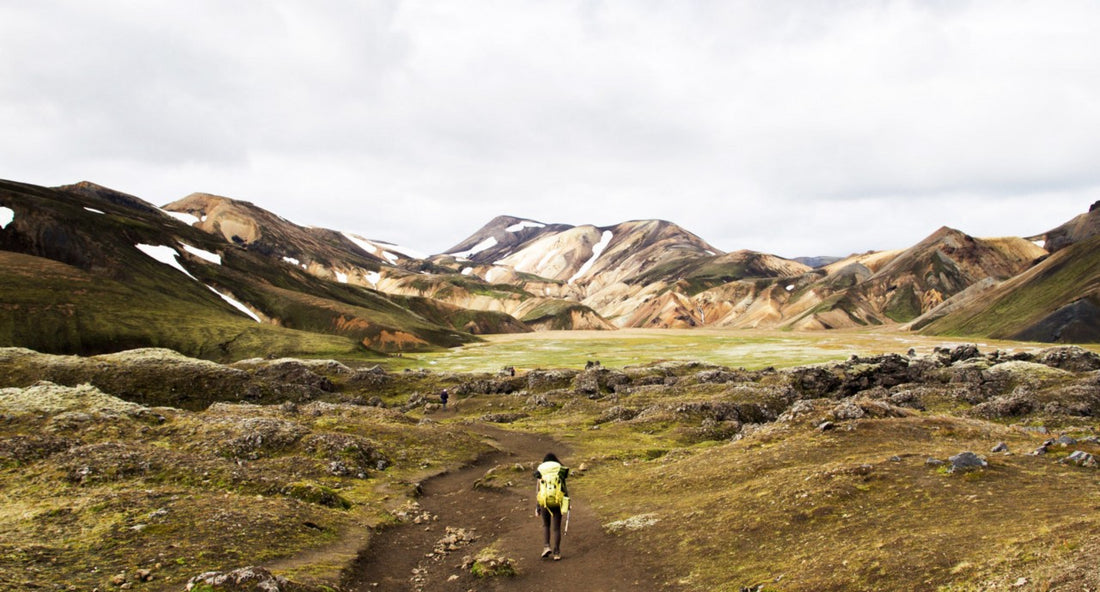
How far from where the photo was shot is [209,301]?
640ft

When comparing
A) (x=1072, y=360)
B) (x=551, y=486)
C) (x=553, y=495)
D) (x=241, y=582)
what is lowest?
(x=1072, y=360)

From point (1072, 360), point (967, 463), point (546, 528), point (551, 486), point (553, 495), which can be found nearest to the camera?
point (553, 495)

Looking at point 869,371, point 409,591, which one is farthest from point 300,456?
point 869,371

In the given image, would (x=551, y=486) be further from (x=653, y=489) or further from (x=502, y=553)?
(x=653, y=489)

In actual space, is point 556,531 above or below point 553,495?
below

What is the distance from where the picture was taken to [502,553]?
23.4 metres

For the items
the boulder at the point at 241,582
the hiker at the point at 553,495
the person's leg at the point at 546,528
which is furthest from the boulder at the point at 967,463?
the boulder at the point at 241,582

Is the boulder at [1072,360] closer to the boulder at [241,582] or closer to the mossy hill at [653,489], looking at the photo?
the mossy hill at [653,489]

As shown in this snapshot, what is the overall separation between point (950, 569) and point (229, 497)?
2765 cm

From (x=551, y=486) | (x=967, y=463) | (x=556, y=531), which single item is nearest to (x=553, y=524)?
(x=556, y=531)

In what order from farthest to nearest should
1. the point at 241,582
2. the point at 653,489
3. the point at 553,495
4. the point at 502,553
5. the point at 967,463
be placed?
the point at 653,489 < the point at 502,553 < the point at 967,463 < the point at 553,495 < the point at 241,582

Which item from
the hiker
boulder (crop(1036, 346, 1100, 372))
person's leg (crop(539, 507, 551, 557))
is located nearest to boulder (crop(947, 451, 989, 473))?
the hiker

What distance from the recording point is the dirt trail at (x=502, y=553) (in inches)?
797

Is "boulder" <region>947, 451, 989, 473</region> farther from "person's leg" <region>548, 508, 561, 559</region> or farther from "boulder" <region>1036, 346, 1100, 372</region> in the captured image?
"boulder" <region>1036, 346, 1100, 372</region>
